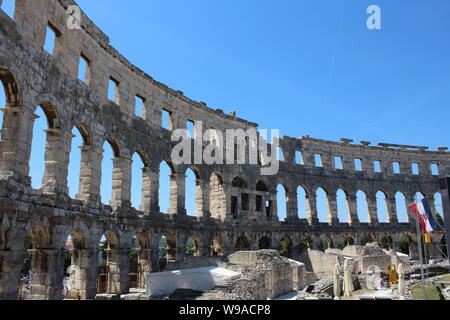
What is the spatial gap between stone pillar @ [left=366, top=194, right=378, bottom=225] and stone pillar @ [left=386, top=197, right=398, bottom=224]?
164 centimetres

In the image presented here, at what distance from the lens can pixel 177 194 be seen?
72.1 ft

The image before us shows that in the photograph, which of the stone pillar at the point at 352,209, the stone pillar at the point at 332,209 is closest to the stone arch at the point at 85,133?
the stone pillar at the point at 332,209

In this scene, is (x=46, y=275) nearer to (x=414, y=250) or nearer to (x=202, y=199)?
(x=202, y=199)

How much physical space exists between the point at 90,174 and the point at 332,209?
915 inches

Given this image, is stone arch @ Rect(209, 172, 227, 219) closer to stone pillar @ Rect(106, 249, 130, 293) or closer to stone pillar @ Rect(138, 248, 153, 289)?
stone pillar @ Rect(138, 248, 153, 289)

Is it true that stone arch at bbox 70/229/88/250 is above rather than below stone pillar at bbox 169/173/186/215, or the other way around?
below

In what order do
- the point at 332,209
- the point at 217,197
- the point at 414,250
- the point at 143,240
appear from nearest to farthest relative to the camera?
the point at 143,240, the point at 217,197, the point at 332,209, the point at 414,250

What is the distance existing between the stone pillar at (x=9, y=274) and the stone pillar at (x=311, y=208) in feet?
81.0

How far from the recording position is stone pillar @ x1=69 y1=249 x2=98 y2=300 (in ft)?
48.0

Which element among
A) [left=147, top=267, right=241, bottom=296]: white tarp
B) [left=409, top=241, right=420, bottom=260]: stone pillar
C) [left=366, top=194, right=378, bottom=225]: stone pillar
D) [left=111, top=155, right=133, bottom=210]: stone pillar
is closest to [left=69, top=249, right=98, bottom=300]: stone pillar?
[left=147, top=267, right=241, bottom=296]: white tarp

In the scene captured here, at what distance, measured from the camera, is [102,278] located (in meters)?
20.2

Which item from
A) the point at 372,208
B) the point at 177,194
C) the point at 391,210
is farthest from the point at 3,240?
the point at 391,210

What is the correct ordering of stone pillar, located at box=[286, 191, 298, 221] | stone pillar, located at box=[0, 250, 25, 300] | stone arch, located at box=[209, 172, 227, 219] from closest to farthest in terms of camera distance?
stone pillar, located at box=[0, 250, 25, 300], stone arch, located at box=[209, 172, 227, 219], stone pillar, located at box=[286, 191, 298, 221]
